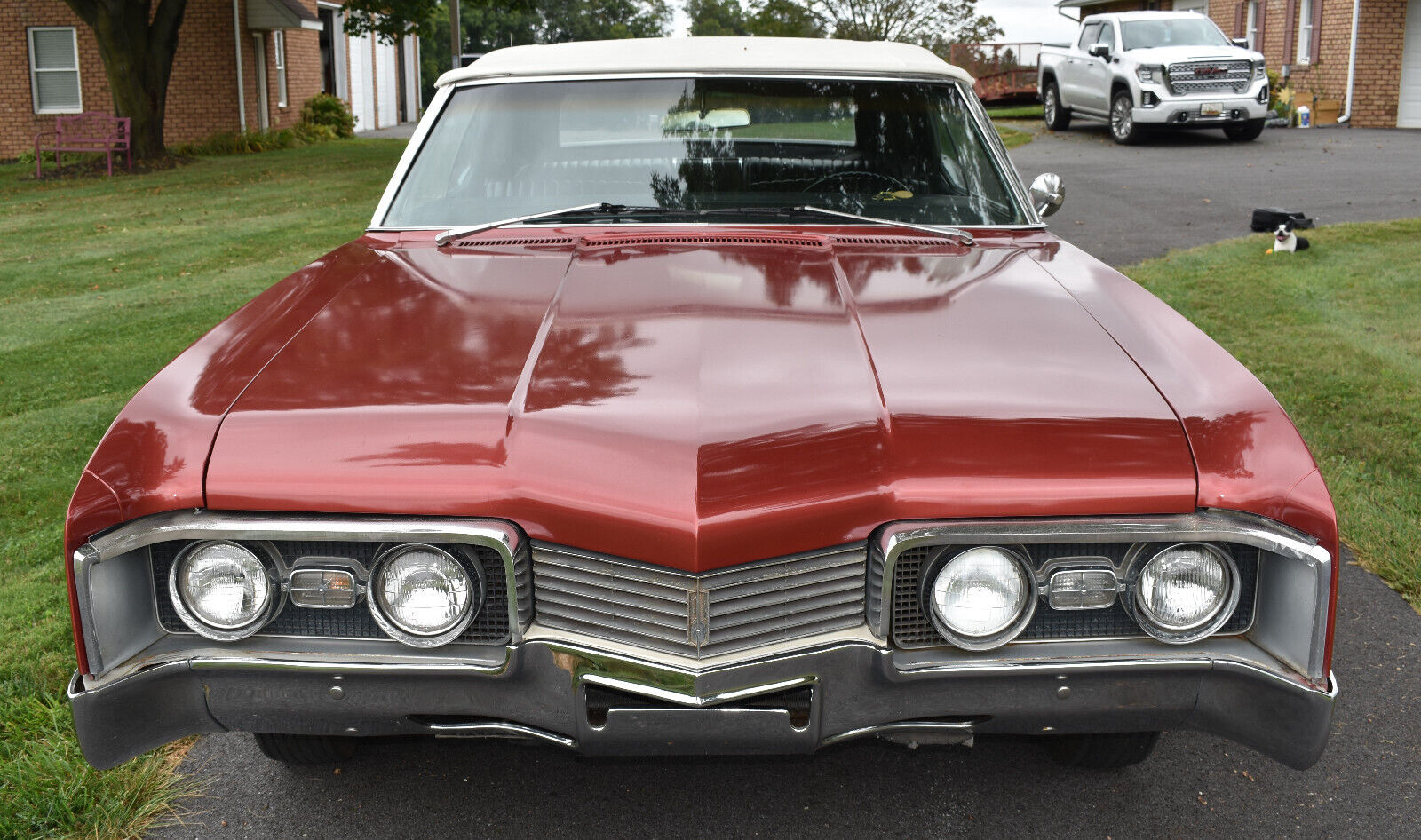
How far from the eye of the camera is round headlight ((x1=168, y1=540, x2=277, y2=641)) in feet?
6.86

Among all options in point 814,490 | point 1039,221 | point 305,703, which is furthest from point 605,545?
point 1039,221

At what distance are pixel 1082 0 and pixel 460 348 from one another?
113 ft

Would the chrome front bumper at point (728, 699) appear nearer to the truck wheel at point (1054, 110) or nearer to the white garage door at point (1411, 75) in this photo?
the truck wheel at point (1054, 110)

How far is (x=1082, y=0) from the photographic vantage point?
1304 inches

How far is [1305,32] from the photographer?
2406cm

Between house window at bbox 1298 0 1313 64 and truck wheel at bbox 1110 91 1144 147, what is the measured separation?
296 inches

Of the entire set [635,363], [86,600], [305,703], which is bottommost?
[305,703]

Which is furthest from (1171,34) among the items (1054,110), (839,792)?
(839,792)

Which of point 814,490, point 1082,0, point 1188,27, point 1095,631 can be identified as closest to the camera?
point 814,490

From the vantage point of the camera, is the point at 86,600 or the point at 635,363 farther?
the point at 635,363

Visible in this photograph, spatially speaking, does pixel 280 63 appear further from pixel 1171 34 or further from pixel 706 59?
pixel 706 59

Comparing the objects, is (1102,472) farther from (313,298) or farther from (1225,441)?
(313,298)

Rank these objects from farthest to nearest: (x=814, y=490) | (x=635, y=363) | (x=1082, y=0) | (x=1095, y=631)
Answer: (x=1082, y=0) → (x=635, y=363) → (x=1095, y=631) → (x=814, y=490)

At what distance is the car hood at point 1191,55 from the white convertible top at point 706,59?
1510 cm
